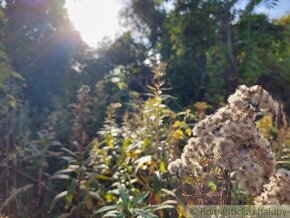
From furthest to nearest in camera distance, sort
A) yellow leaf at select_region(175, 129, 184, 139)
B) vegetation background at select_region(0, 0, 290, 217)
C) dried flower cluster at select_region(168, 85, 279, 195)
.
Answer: vegetation background at select_region(0, 0, 290, 217) < yellow leaf at select_region(175, 129, 184, 139) < dried flower cluster at select_region(168, 85, 279, 195)

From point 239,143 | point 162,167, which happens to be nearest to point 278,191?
point 239,143

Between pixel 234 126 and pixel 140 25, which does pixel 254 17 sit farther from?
pixel 234 126

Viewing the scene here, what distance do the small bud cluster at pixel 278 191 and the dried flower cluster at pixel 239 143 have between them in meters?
0.07

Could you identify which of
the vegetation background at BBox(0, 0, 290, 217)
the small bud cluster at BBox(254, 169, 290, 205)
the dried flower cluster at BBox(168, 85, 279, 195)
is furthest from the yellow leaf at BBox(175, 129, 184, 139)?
the small bud cluster at BBox(254, 169, 290, 205)

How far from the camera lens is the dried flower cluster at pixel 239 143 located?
1.21 m

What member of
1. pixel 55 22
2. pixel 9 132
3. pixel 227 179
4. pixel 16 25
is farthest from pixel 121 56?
pixel 227 179

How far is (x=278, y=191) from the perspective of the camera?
4.28 feet

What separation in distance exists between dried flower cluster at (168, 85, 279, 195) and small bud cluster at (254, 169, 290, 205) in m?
0.07

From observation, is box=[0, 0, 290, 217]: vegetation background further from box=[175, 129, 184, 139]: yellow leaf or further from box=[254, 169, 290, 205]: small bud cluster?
box=[254, 169, 290, 205]: small bud cluster

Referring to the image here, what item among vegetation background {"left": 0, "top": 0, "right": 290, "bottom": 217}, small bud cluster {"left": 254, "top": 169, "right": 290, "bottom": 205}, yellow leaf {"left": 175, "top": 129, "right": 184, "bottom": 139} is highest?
vegetation background {"left": 0, "top": 0, "right": 290, "bottom": 217}

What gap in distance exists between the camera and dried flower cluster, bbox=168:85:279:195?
121cm

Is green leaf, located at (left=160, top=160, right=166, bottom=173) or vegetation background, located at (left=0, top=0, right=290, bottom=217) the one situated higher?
vegetation background, located at (left=0, top=0, right=290, bottom=217)

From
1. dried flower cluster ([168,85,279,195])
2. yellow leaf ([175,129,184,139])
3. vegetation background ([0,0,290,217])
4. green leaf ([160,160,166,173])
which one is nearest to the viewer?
dried flower cluster ([168,85,279,195])

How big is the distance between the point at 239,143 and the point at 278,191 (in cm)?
21
